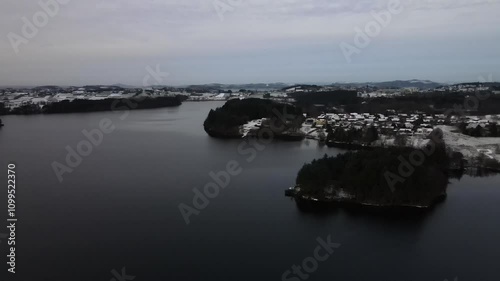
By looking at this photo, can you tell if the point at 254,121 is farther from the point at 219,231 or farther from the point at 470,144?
the point at 219,231

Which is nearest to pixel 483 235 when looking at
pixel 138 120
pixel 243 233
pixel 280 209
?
pixel 280 209

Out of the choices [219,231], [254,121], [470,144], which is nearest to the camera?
[219,231]

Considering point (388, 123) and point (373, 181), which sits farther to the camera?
point (388, 123)

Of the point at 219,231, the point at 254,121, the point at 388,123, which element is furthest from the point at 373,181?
the point at 254,121

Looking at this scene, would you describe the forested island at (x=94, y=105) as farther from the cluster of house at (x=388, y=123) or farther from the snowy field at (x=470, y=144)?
the snowy field at (x=470, y=144)

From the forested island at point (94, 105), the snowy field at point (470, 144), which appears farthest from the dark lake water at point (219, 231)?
the forested island at point (94, 105)

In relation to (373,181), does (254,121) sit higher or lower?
lower

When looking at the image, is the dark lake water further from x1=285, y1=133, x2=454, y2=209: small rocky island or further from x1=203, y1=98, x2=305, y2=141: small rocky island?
x1=203, y1=98, x2=305, y2=141: small rocky island
